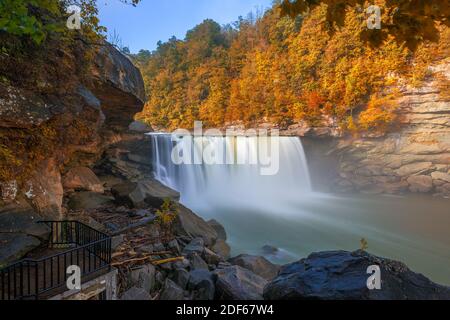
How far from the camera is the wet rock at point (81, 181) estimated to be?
9.04 meters

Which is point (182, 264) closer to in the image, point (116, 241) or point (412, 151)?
point (116, 241)

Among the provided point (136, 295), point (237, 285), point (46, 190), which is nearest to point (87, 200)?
point (46, 190)

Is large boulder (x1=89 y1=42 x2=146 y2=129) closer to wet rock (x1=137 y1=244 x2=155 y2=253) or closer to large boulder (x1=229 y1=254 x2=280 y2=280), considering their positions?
wet rock (x1=137 y1=244 x2=155 y2=253)

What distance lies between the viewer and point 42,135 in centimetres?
590

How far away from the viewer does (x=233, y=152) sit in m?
21.1

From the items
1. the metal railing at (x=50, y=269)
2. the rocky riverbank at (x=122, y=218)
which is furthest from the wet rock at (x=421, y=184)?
the metal railing at (x=50, y=269)

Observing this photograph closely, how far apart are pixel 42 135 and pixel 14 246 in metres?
2.63

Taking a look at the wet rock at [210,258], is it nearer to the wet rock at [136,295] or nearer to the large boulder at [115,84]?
the wet rock at [136,295]

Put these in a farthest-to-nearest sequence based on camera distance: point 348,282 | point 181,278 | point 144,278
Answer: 1. point 181,278
2. point 144,278
3. point 348,282

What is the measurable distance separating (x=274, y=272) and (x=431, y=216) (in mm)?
13896

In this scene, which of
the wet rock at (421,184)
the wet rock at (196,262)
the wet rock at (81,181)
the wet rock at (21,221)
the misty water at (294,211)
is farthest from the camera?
the wet rock at (421,184)

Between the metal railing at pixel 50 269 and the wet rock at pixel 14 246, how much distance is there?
0.57ft

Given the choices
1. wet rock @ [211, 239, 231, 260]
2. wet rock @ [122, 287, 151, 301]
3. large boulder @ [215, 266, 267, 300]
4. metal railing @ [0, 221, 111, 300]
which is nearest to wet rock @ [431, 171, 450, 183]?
wet rock @ [211, 239, 231, 260]
